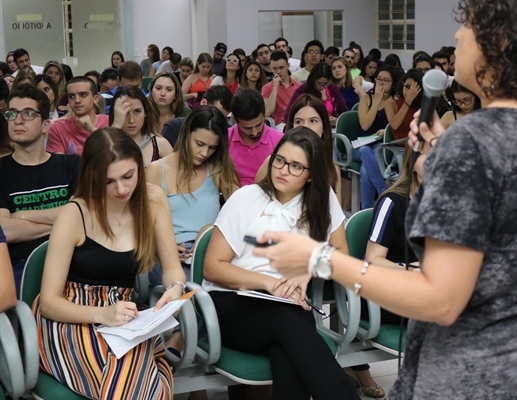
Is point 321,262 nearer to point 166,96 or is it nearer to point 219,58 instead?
point 166,96

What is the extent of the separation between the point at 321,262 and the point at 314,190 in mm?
1599

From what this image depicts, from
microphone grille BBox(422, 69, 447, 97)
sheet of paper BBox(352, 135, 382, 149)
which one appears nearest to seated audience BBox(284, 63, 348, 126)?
sheet of paper BBox(352, 135, 382, 149)

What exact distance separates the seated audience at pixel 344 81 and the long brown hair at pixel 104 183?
17.8ft

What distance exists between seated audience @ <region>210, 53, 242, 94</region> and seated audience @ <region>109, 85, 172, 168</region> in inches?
184

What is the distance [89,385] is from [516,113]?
162 centimetres

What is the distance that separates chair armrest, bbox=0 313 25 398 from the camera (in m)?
2.13

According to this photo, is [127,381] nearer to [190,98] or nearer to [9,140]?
[9,140]

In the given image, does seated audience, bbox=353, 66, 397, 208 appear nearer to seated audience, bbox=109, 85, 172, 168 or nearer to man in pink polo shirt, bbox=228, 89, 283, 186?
man in pink polo shirt, bbox=228, 89, 283, 186

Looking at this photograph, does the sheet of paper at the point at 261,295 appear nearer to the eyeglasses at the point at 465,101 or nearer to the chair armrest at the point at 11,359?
the chair armrest at the point at 11,359

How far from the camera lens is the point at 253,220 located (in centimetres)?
270

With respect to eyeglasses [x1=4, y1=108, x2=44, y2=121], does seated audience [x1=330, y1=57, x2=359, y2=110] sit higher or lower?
higher

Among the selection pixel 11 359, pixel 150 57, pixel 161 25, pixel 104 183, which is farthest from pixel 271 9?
pixel 11 359

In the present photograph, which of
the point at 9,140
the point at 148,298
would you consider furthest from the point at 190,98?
the point at 148,298

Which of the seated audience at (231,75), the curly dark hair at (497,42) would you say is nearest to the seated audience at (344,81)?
the seated audience at (231,75)
